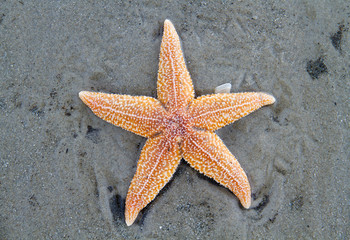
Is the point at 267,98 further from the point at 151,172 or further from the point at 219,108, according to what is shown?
the point at 151,172

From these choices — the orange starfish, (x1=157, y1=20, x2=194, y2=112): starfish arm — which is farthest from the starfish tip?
→ (x1=157, y1=20, x2=194, y2=112): starfish arm

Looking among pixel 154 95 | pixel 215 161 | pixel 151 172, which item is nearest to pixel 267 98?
pixel 215 161

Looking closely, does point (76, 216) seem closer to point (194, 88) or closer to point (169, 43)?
point (194, 88)

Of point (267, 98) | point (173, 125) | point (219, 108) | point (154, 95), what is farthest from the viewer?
point (154, 95)

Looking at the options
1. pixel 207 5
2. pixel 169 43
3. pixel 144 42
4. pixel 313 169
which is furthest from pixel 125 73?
pixel 313 169

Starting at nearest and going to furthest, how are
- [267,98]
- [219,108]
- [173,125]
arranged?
[173,125], [219,108], [267,98]

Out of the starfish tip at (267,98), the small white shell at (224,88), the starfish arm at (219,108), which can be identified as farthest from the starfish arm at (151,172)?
the starfish tip at (267,98)
